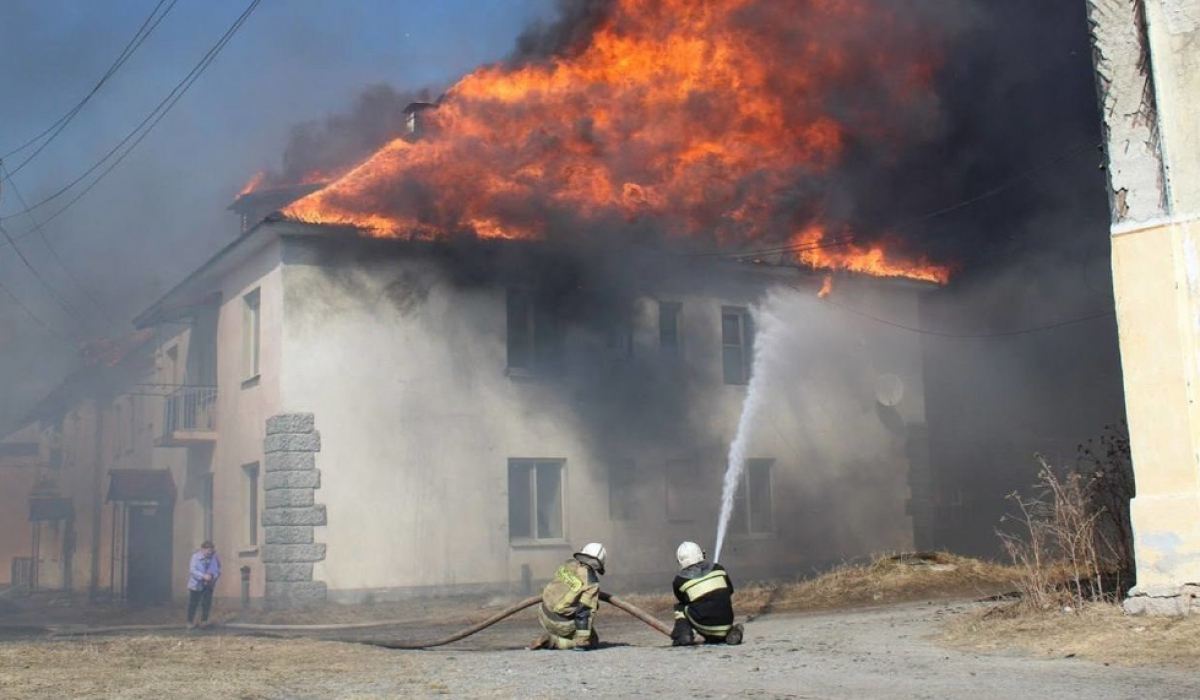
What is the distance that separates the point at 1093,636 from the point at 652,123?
14.6 metres

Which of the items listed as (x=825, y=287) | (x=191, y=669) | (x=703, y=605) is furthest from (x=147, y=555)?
(x=703, y=605)

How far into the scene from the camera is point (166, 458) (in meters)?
30.8

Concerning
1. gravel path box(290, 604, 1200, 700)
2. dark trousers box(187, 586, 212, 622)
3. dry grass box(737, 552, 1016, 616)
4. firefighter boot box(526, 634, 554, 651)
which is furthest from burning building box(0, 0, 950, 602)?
firefighter boot box(526, 634, 554, 651)

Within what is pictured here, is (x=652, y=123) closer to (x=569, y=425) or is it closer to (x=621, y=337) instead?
(x=621, y=337)

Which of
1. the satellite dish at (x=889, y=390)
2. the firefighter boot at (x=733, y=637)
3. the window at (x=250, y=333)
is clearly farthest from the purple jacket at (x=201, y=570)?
the satellite dish at (x=889, y=390)

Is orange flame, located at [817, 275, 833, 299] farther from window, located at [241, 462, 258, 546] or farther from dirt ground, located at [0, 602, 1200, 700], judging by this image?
dirt ground, located at [0, 602, 1200, 700]

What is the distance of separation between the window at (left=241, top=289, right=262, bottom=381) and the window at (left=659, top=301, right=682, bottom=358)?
8086 millimetres

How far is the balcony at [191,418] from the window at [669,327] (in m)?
9.46

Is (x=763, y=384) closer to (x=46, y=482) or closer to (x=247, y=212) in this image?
(x=247, y=212)

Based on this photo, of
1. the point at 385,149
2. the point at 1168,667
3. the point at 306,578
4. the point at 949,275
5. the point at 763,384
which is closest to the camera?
the point at 1168,667

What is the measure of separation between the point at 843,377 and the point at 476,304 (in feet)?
29.2

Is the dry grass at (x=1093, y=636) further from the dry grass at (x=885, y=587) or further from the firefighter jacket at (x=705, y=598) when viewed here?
the dry grass at (x=885, y=587)

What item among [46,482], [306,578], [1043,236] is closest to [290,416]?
[306,578]

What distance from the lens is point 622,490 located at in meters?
24.0
